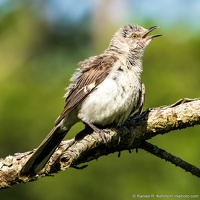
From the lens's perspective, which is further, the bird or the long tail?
the bird

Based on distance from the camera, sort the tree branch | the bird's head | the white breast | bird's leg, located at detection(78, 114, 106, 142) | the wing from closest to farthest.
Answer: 1. the tree branch
2. bird's leg, located at detection(78, 114, 106, 142)
3. the white breast
4. the wing
5. the bird's head

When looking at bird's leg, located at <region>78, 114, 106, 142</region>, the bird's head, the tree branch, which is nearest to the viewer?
the tree branch

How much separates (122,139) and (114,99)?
2.02ft

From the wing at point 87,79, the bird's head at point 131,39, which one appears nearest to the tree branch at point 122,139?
the wing at point 87,79

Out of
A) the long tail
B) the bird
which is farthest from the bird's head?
the long tail

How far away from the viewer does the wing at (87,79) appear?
24.5 ft

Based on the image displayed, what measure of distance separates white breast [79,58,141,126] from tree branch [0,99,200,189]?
0.23 meters

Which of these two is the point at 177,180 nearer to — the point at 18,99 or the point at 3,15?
the point at 18,99

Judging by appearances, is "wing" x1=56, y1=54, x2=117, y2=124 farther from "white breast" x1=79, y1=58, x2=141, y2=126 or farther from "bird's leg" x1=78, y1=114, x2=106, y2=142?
"bird's leg" x1=78, y1=114, x2=106, y2=142

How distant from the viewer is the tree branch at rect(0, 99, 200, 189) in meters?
6.27

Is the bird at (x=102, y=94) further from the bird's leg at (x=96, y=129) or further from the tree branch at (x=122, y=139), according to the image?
the tree branch at (x=122, y=139)

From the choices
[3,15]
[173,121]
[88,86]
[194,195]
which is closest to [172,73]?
[194,195]

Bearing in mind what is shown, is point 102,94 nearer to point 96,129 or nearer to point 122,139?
point 96,129

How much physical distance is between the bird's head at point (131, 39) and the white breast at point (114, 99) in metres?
0.69
